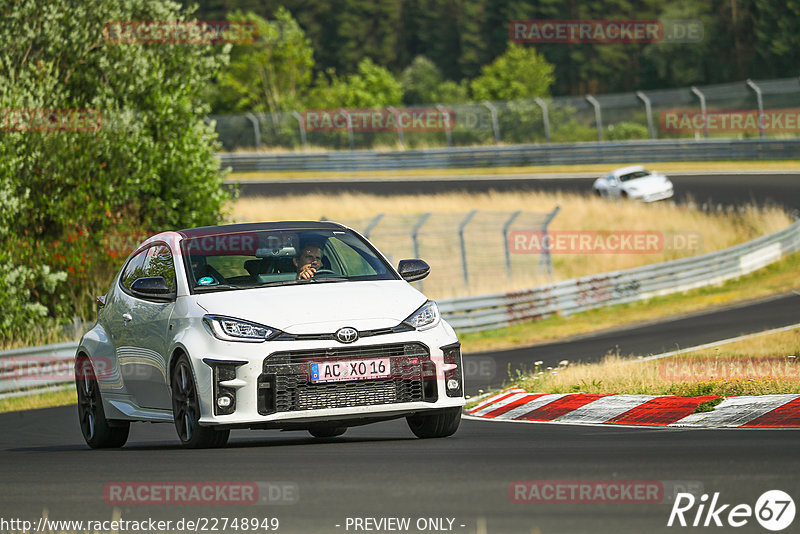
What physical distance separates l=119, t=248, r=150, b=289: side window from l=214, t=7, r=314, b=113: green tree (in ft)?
196

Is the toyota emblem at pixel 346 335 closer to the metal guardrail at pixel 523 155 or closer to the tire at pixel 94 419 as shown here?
the tire at pixel 94 419

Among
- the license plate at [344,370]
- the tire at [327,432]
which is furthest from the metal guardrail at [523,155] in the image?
the license plate at [344,370]

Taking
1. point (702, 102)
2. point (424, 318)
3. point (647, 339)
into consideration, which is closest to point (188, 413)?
point (424, 318)

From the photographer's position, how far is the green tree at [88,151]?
2280 centimetres

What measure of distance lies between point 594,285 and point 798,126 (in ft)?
78.5

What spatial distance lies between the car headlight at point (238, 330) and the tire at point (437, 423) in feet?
4.54

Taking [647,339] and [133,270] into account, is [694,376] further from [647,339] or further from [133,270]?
[647,339]

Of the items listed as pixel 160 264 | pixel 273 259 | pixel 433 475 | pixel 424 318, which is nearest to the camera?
pixel 433 475

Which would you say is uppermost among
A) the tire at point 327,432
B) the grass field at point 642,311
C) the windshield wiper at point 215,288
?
the windshield wiper at point 215,288

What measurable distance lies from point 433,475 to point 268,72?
6588cm

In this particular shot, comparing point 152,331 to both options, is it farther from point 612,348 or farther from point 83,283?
point 83,283

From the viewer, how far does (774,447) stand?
7.72 metres

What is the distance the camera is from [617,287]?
2852cm

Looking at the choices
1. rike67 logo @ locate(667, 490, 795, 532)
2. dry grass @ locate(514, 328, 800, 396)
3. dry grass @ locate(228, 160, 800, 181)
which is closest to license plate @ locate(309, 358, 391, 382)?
rike67 logo @ locate(667, 490, 795, 532)
